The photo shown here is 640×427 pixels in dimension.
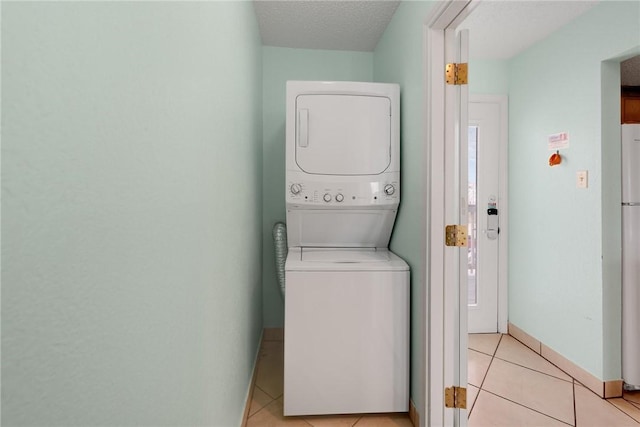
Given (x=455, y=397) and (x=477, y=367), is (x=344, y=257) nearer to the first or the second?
(x=455, y=397)

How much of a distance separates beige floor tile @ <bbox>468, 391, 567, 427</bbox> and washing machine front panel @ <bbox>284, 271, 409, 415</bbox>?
0.47 meters

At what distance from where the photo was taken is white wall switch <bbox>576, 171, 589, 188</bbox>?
2289 millimetres

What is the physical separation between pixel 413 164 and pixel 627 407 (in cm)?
203

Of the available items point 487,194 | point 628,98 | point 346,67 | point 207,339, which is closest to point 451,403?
point 207,339

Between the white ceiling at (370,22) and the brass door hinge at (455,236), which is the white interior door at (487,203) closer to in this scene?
the white ceiling at (370,22)

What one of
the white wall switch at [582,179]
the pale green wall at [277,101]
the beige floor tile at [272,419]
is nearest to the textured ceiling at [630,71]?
the white wall switch at [582,179]

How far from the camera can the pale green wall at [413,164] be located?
1697 millimetres

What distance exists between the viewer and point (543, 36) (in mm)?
2645

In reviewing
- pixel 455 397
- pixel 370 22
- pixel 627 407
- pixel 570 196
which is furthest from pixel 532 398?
pixel 370 22

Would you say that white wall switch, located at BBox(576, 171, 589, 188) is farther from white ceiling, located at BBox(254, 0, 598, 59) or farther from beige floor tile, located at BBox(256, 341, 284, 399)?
beige floor tile, located at BBox(256, 341, 284, 399)

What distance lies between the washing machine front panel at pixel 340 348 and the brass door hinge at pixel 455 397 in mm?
278

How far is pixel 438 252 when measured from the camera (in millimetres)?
1606

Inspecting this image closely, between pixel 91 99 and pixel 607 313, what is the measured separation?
9.51 ft

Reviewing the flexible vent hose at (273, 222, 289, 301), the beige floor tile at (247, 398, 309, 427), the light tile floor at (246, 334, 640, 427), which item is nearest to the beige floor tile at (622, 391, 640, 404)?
the light tile floor at (246, 334, 640, 427)
